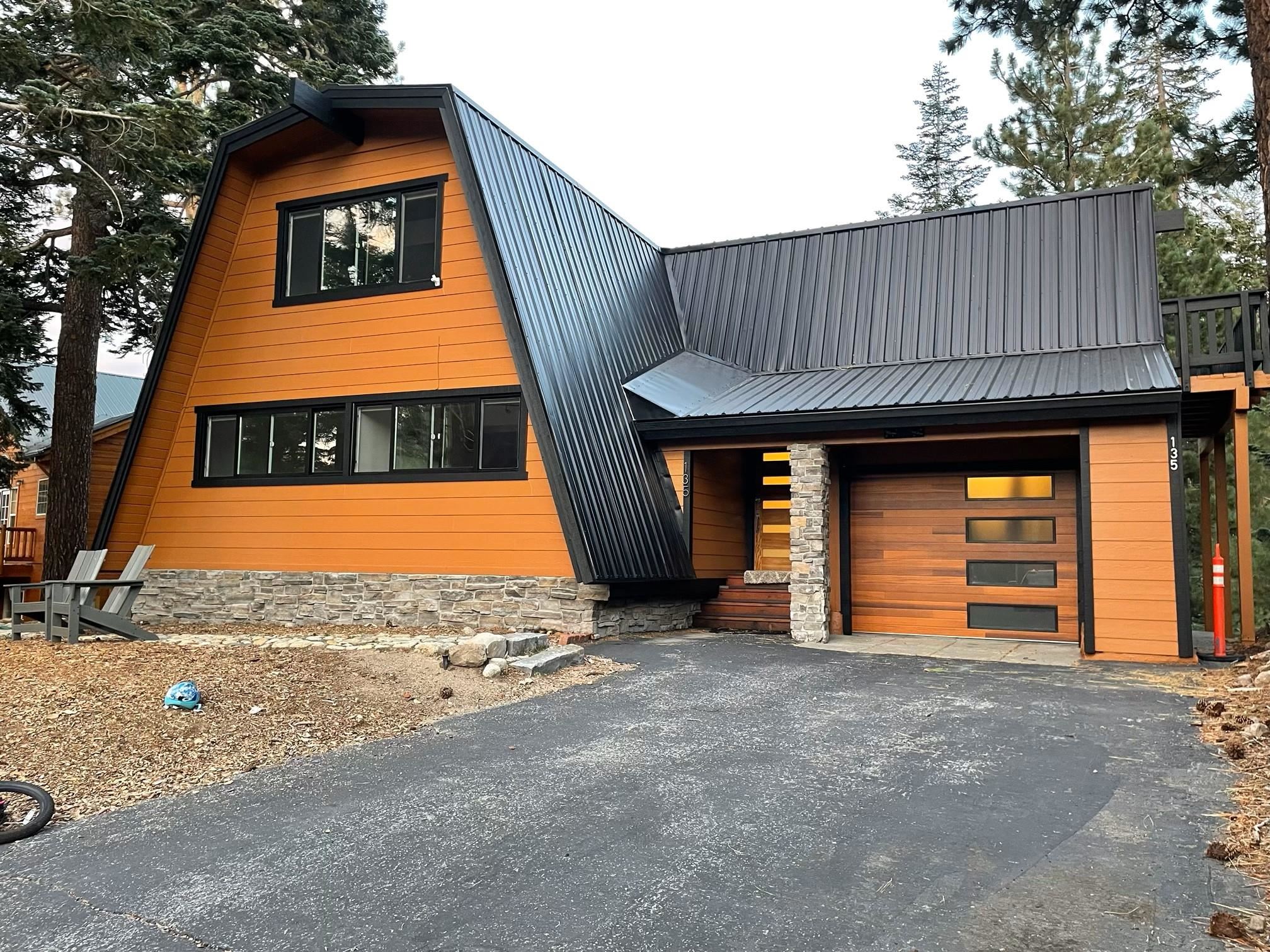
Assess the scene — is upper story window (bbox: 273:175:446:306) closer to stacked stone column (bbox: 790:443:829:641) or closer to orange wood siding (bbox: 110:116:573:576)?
orange wood siding (bbox: 110:116:573:576)

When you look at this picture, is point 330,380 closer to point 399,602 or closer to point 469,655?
point 399,602

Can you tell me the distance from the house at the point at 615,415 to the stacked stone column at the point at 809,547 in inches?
1.3

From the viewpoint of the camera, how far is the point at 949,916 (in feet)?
9.27

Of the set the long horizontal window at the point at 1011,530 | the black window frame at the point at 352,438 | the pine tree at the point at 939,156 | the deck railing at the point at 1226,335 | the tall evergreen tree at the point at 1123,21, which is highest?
the pine tree at the point at 939,156

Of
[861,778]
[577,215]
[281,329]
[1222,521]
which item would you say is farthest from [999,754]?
[281,329]

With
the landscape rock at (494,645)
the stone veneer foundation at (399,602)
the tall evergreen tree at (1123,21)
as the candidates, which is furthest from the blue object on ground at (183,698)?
the tall evergreen tree at (1123,21)

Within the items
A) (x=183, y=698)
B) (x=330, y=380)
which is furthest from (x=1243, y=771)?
(x=330, y=380)

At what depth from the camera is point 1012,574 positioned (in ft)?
33.5

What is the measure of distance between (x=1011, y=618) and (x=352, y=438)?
831cm

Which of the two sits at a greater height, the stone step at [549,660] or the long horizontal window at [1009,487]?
the long horizontal window at [1009,487]

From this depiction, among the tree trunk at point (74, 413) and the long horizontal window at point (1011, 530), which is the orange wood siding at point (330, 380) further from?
the long horizontal window at point (1011, 530)

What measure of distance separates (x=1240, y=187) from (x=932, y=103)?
14.2 metres

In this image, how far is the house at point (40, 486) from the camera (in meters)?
18.3

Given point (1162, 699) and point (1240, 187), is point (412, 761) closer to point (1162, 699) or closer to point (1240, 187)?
point (1162, 699)
